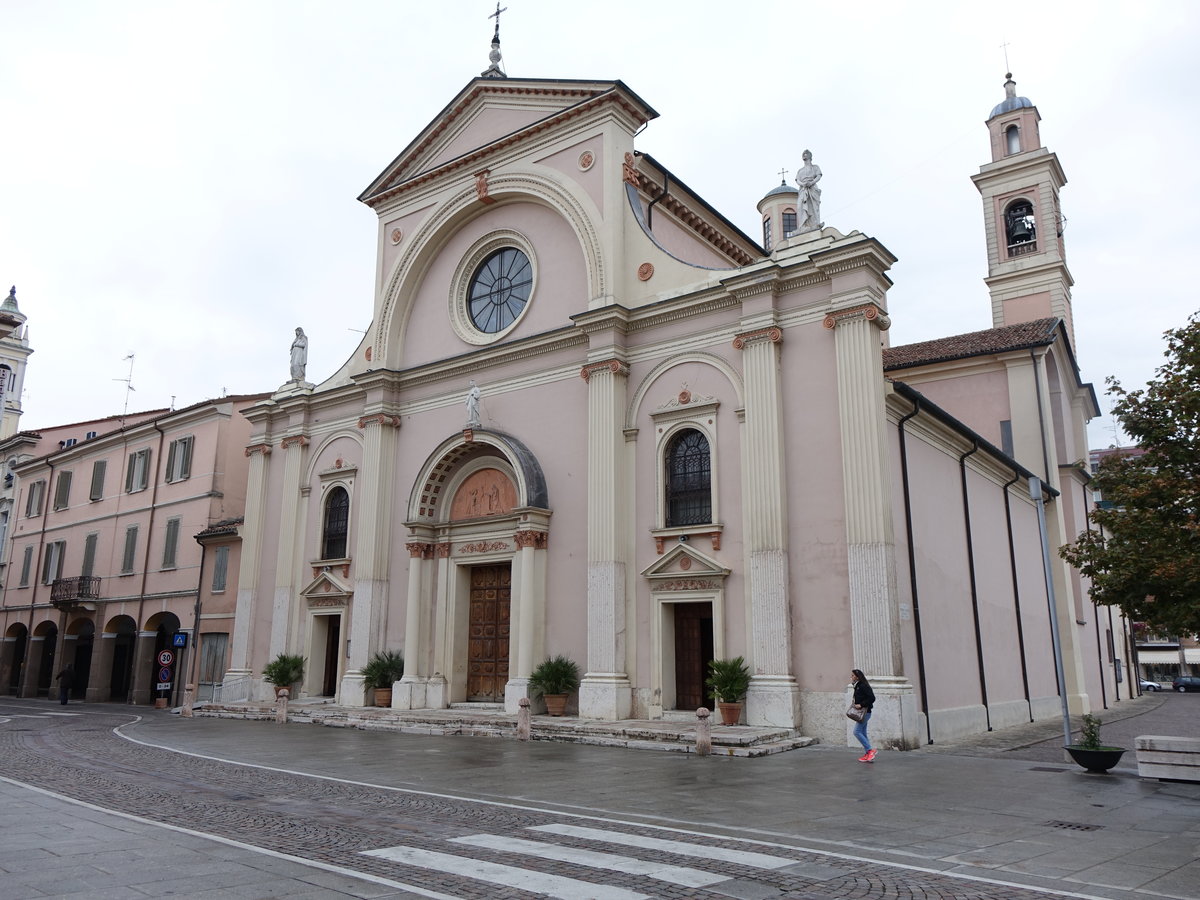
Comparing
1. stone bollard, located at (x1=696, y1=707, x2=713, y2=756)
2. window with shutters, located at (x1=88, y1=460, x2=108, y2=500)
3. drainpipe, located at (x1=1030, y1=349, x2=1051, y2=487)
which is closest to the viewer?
stone bollard, located at (x1=696, y1=707, x2=713, y2=756)

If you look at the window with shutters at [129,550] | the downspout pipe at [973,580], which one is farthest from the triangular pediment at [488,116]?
the window with shutters at [129,550]

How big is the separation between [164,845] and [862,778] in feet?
27.2

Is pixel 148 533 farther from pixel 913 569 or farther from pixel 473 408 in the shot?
pixel 913 569

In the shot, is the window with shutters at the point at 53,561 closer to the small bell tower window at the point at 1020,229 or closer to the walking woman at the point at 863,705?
the walking woman at the point at 863,705

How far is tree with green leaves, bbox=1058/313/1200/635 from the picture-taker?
11.9 m

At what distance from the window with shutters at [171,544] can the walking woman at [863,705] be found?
998 inches

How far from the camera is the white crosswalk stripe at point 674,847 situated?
22.6ft

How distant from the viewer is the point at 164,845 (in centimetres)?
715

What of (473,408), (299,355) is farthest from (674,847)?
(299,355)

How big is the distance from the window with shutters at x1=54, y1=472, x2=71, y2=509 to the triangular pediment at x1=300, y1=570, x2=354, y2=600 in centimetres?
1861

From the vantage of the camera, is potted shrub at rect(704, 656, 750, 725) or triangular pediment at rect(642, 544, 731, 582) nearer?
potted shrub at rect(704, 656, 750, 725)

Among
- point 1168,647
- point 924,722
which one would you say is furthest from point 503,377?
point 1168,647

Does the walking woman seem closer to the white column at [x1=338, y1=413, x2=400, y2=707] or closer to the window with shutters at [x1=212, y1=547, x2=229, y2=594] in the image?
the white column at [x1=338, y1=413, x2=400, y2=707]

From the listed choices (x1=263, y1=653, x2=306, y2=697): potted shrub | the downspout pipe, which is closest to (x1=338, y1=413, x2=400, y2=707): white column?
(x1=263, y1=653, x2=306, y2=697): potted shrub
